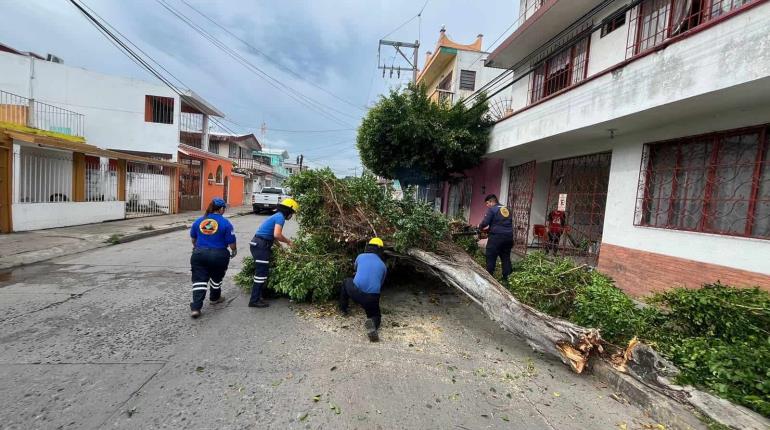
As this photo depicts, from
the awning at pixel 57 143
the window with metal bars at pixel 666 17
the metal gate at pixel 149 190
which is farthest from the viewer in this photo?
the metal gate at pixel 149 190

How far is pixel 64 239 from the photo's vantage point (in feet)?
26.7

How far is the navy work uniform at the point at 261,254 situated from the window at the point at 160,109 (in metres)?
15.5

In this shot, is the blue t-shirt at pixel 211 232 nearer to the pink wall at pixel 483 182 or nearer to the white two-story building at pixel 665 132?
the white two-story building at pixel 665 132

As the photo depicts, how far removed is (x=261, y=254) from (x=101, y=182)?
11.0m

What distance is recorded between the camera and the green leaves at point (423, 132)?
9500 mm

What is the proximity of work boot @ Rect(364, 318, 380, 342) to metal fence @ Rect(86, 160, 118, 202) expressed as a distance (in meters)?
12.4

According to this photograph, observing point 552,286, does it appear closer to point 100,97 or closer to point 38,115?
point 38,115

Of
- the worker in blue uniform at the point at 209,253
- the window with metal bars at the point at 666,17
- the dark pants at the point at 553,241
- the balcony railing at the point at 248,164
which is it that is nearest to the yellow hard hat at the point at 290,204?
the worker in blue uniform at the point at 209,253

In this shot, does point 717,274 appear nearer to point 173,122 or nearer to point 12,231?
point 12,231

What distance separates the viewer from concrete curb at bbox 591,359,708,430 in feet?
8.12

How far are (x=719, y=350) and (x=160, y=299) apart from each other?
617cm

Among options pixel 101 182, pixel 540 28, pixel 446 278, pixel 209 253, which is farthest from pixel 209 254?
pixel 101 182

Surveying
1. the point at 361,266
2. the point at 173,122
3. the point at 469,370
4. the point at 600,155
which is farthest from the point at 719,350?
the point at 173,122

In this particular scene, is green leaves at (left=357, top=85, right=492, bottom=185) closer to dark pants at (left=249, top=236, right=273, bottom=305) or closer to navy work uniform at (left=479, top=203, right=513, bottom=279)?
navy work uniform at (left=479, top=203, right=513, bottom=279)
